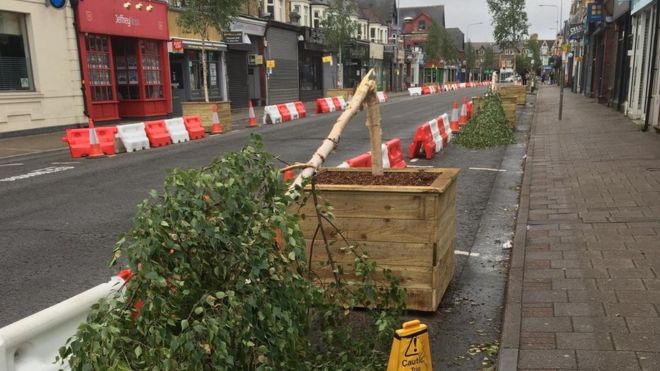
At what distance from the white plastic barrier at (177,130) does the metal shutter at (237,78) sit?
1474cm

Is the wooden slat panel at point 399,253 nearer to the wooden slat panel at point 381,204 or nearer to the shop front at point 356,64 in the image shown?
the wooden slat panel at point 381,204

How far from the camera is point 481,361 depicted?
3506 millimetres

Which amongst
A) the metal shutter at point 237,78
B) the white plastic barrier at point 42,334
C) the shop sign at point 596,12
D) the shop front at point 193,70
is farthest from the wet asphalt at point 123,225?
the metal shutter at point 237,78

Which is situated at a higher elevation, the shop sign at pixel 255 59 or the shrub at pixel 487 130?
the shop sign at pixel 255 59

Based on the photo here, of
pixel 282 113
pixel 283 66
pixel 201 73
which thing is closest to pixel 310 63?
pixel 283 66

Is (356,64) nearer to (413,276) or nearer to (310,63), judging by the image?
(310,63)

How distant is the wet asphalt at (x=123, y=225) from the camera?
4230mm

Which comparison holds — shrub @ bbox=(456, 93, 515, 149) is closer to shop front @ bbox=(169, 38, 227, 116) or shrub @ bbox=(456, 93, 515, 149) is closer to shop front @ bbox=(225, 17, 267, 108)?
shop front @ bbox=(169, 38, 227, 116)

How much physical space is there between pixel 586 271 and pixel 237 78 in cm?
2858

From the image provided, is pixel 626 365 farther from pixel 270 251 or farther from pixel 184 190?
pixel 184 190

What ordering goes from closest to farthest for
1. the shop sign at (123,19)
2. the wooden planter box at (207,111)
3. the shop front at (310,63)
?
the wooden planter box at (207,111) < the shop sign at (123,19) < the shop front at (310,63)

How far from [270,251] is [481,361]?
1.76 metres

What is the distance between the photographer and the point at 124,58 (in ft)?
73.9

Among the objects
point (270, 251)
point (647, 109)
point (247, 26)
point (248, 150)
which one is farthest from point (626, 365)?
point (247, 26)
